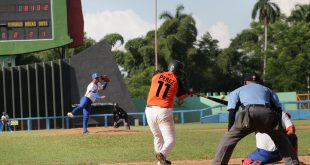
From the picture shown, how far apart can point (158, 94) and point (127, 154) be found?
130 inches

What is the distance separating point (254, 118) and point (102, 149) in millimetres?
6582

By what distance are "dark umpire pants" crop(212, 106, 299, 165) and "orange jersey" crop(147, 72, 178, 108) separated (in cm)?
168

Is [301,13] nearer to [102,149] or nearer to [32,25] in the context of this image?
[32,25]

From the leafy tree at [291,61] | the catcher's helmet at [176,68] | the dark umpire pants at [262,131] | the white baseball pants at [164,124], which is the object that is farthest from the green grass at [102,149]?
the leafy tree at [291,61]

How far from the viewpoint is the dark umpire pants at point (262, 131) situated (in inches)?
349

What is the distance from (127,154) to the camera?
1343 cm

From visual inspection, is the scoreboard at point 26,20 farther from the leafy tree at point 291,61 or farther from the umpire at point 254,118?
the umpire at point 254,118

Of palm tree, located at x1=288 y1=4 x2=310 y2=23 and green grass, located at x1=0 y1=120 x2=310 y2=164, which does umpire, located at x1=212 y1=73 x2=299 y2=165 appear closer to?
green grass, located at x1=0 y1=120 x2=310 y2=164

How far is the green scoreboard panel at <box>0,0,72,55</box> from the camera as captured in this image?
38938 mm

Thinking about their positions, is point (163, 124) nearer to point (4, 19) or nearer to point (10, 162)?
point (10, 162)

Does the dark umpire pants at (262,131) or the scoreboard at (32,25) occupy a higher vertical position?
the scoreboard at (32,25)

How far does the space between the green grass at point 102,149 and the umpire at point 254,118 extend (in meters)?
3.32

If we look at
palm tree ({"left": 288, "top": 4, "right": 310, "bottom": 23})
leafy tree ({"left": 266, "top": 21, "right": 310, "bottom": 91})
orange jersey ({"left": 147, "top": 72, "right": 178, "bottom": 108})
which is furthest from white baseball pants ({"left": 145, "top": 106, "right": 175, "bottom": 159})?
palm tree ({"left": 288, "top": 4, "right": 310, "bottom": 23})

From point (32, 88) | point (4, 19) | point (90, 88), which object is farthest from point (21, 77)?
point (90, 88)
